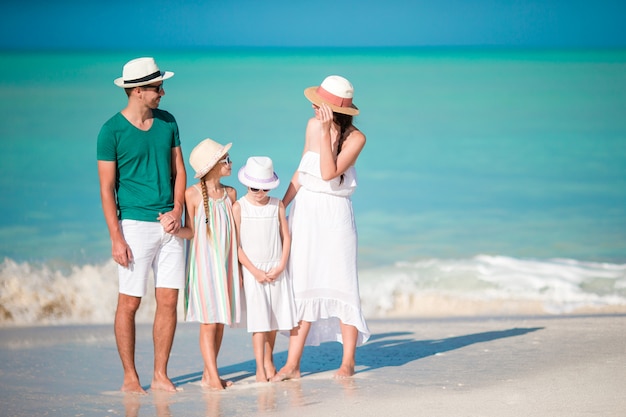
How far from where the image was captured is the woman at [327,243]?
4945 mm

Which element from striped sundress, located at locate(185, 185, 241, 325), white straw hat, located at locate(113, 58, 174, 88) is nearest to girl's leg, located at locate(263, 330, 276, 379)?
striped sundress, located at locate(185, 185, 241, 325)

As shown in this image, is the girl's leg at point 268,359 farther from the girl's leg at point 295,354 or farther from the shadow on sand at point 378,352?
the shadow on sand at point 378,352

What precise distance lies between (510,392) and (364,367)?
36.3 inches

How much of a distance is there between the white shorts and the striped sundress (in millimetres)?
83

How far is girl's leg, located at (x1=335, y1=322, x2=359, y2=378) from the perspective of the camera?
492 centimetres

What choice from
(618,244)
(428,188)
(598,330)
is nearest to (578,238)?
(618,244)

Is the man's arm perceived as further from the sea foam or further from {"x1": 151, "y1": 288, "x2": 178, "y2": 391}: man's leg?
the sea foam

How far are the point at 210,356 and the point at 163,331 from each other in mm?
234

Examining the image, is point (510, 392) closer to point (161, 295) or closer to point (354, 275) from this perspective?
point (354, 275)

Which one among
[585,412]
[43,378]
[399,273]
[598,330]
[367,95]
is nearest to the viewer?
[585,412]

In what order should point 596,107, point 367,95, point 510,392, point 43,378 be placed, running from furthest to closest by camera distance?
point 367,95 → point 596,107 → point 43,378 → point 510,392

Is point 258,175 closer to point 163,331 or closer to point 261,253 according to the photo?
point 261,253

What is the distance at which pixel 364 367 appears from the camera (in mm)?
5188

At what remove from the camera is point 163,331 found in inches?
185
